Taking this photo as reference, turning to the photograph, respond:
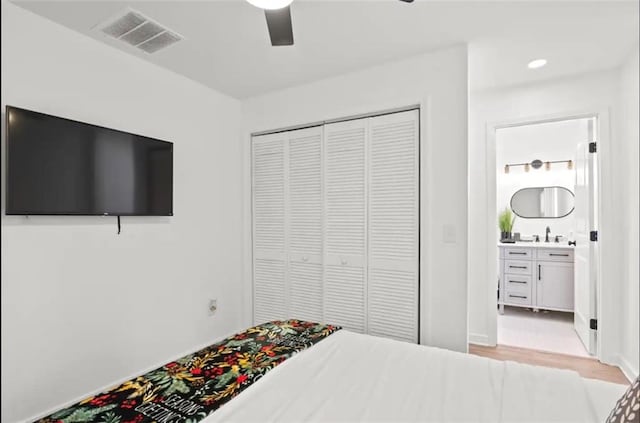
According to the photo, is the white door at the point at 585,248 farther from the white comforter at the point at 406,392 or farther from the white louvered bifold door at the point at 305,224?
the white louvered bifold door at the point at 305,224

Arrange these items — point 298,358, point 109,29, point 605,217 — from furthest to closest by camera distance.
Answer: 1. point 605,217
2. point 109,29
3. point 298,358

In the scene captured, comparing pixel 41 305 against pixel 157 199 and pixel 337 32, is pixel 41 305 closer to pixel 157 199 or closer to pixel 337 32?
pixel 157 199

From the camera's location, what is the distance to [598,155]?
2990mm

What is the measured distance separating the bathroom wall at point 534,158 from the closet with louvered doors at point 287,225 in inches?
115

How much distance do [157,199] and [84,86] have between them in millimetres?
895

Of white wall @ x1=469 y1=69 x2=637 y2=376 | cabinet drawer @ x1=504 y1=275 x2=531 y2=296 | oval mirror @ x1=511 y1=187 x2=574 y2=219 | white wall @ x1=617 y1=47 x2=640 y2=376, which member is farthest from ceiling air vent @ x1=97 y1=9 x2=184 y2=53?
oval mirror @ x1=511 y1=187 x2=574 y2=219

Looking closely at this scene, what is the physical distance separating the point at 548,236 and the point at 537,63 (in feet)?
10.5

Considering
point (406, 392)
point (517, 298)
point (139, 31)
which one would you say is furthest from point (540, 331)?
point (139, 31)

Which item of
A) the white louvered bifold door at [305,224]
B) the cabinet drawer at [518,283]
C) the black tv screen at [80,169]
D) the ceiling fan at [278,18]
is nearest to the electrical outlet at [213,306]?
the white louvered bifold door at [305,224]

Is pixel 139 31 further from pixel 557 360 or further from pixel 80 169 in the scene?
pixel 557 360

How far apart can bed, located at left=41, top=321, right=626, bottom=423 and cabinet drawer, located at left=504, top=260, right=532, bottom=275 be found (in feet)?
11.9

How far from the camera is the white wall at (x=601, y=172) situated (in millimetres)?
2900

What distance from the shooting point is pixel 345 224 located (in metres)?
3.01

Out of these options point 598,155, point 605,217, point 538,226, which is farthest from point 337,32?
point 538,226
